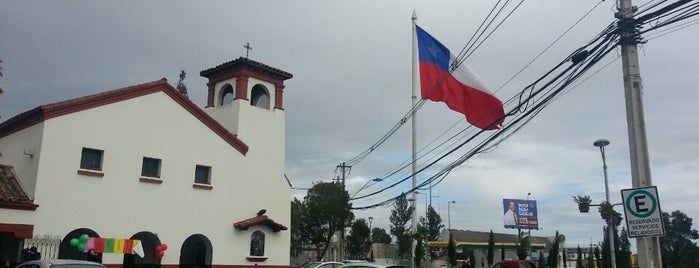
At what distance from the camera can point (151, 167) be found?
24703mm

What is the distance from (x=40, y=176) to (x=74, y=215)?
1.89 meters

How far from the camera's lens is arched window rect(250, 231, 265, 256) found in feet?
91.4

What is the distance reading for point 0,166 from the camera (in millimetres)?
22000

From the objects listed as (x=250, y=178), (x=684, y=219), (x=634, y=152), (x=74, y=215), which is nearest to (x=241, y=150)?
(x=250, y=178)

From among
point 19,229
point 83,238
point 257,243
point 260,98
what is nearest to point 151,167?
point 83,238

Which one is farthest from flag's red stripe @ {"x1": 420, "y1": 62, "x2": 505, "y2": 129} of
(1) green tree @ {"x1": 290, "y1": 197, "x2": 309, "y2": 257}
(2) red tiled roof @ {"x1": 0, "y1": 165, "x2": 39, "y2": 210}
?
(1) green tree @ {"x1": 290, "y1": 197, "x2": 309, "y2": 257}

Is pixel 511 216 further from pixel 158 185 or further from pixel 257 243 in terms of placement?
pixel 158 185

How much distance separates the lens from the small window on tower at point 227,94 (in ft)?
100

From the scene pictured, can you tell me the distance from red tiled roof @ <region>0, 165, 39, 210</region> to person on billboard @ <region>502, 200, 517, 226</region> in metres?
47.1

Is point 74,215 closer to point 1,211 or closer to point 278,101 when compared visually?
point 1,211

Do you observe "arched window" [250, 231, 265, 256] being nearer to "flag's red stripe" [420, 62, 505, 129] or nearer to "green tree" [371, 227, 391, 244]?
"flag's red stripe" [420, 62, 505, 129]

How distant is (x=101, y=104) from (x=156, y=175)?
146 inches

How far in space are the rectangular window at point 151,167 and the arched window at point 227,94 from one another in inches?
263

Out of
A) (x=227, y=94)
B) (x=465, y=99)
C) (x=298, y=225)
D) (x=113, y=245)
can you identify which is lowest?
(x=113, y=245)
